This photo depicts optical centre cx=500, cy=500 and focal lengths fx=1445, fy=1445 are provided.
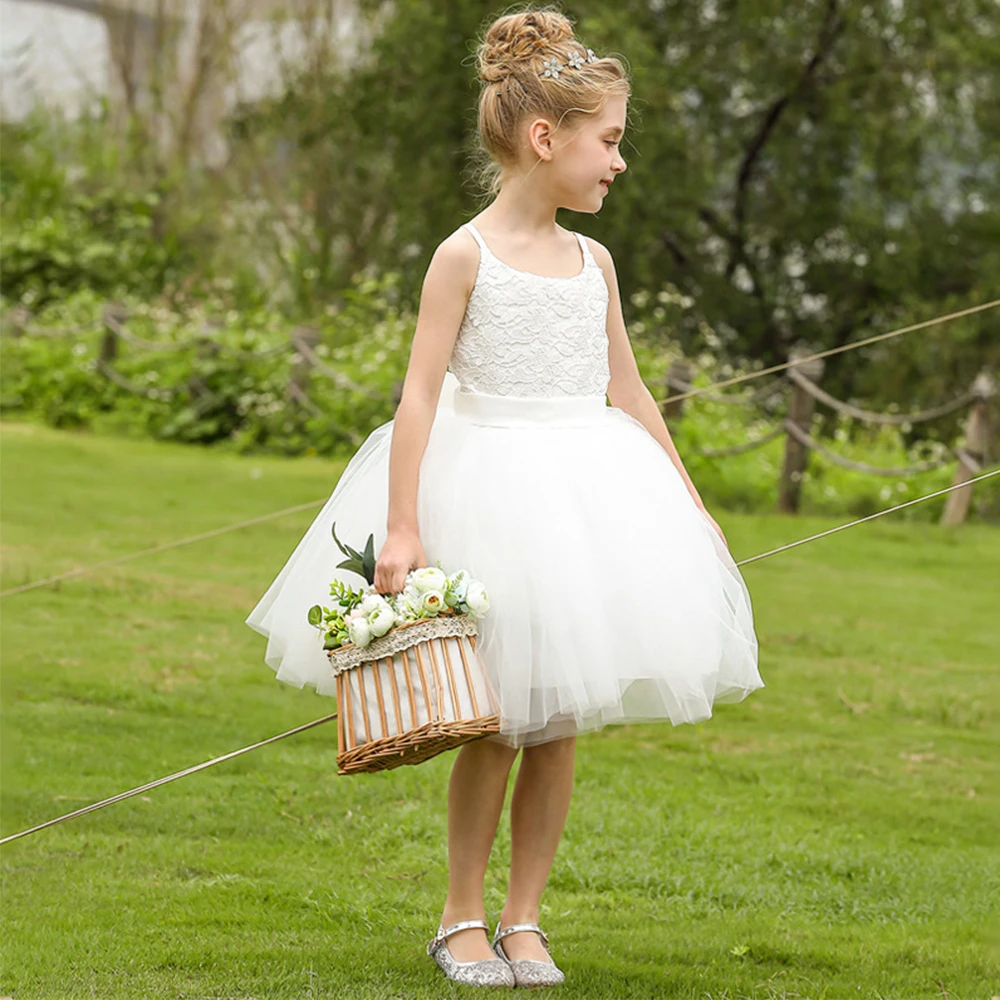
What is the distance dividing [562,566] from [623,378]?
0.52 metres

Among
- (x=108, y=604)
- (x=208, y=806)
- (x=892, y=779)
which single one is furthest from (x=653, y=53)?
(x=208, y=806)

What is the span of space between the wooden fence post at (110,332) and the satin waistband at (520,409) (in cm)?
787

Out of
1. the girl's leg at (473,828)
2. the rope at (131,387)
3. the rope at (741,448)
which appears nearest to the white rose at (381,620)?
the girl's leg at (473,828)

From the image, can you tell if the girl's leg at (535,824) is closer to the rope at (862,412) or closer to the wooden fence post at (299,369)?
the rope at (862,412)

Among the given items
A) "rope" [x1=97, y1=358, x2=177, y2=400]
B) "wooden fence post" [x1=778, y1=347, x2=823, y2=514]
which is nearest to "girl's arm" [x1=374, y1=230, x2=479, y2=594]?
"wooden fence post" [x1=778, y1=347, x2=823, y2=514]

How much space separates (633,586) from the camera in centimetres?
209

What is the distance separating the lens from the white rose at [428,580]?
6.58 feet

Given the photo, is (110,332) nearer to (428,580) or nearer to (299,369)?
(299,369)

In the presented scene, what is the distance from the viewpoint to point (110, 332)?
973 centimetres

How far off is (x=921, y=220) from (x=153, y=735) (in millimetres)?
8177

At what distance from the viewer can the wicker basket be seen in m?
1.96

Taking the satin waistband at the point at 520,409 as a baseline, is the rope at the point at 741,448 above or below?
below

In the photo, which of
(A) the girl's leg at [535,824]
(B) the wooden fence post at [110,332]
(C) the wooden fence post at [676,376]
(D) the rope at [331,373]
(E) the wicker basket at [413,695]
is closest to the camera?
(E) the wicker basket at [413,695]

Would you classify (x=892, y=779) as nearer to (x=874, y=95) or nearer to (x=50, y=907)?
(x=50, y=907)
